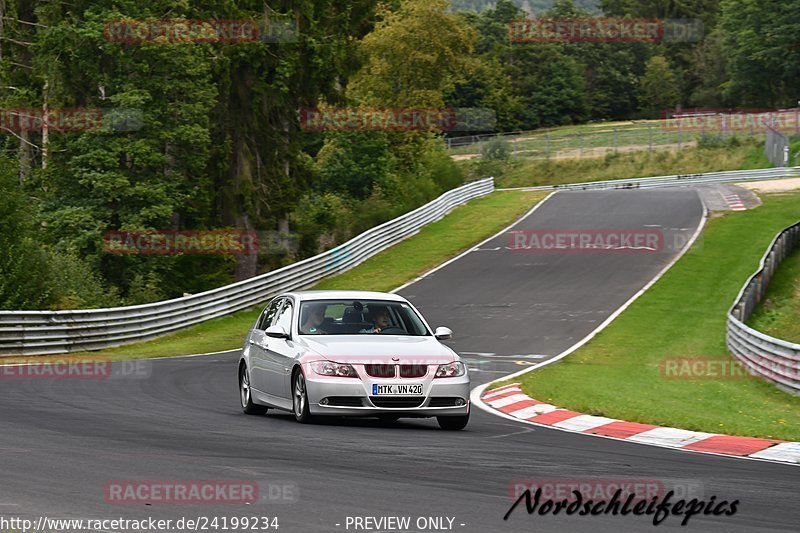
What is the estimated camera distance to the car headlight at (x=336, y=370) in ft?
43.1

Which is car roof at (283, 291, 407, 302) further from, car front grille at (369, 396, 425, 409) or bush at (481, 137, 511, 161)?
bush at (481, 137, 511, 161)

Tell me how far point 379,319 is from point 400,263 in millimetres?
30400

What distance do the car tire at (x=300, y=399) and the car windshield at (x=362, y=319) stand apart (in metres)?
0.68

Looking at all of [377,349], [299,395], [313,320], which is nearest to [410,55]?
[313,320]

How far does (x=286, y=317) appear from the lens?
1468 centimetres

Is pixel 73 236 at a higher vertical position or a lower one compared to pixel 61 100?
lower

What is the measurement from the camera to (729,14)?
126000 millimetres

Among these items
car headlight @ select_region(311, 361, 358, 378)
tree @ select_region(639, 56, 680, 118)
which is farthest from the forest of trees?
tree @ select_region(639, 56, 680, 118)

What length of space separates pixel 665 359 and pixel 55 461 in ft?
59.4

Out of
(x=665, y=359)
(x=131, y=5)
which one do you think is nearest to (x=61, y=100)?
(x=131, y=5)

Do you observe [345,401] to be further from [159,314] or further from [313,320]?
[159,314]

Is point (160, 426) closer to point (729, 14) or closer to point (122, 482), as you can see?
point (122, 482)

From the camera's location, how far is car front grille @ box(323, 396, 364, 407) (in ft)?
43.1

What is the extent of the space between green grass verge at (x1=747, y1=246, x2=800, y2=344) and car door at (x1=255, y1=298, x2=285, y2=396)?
1509cm
